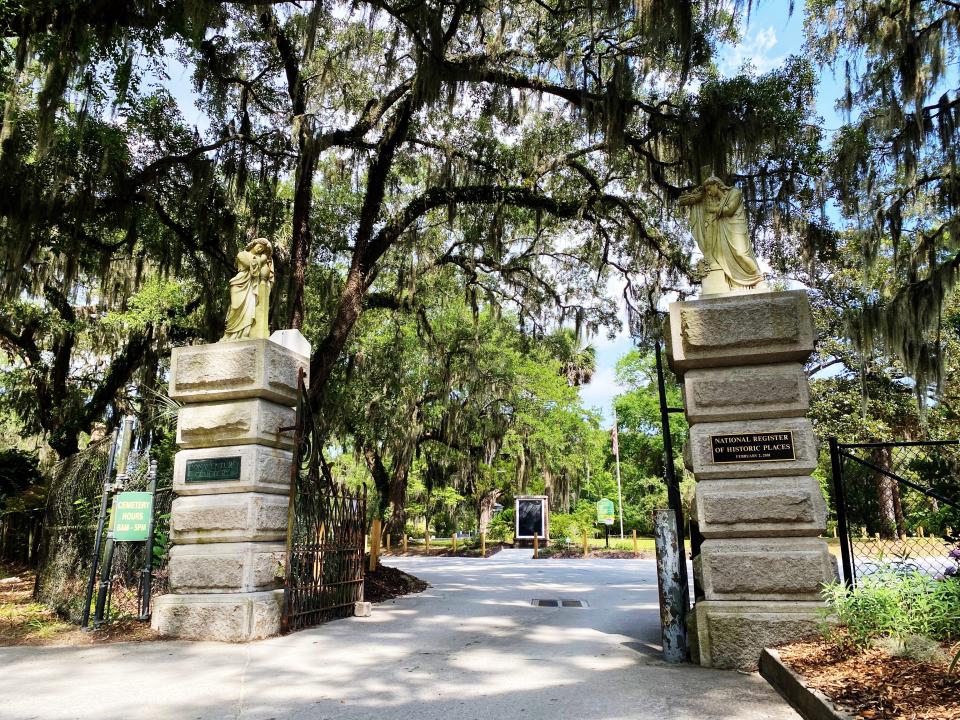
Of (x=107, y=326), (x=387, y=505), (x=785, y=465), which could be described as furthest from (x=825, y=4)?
(x=387, y=505)

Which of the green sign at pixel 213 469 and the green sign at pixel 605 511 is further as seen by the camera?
the green sign at pixel 605 511

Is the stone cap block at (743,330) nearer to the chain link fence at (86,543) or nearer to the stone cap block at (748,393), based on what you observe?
the stone cap block at (748,393)

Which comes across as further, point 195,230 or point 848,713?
point 195,230

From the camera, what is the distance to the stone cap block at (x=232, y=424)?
7141 mm

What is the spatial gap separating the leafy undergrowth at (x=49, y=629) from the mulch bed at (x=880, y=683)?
6072 mm

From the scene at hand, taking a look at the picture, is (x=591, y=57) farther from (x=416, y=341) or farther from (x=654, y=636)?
(x=416, y=341)

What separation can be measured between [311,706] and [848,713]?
328cm

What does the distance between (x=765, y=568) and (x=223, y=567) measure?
5224mm

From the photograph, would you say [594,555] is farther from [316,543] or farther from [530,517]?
[316,543]

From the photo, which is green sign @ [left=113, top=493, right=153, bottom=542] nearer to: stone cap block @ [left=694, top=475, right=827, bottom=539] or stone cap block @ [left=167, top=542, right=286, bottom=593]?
stone cap block @ [left=167, top=542, right=286, bottom=593]

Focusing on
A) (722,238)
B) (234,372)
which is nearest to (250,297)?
(234,372)

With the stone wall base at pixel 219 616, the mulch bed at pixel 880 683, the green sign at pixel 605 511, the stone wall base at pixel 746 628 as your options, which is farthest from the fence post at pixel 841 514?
the green sign at pixel 605 511

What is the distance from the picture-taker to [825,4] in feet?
42.0

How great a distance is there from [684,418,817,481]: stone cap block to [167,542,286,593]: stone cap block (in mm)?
4496
